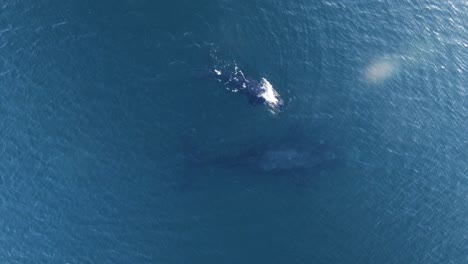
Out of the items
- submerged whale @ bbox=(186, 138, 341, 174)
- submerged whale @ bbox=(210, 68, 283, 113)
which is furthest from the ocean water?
submerged whale @ bbox=(210, 68, 283, 113)

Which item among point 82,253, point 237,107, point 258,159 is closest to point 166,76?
point 237,107

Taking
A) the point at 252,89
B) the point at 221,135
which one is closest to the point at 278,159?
the point at 221,135

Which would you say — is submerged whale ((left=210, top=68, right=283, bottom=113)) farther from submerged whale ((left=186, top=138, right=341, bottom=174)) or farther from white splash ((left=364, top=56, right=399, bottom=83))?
white splash ((left=364, top=56, right=399, bottom=83))

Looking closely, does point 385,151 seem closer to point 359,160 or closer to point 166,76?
point 359,160

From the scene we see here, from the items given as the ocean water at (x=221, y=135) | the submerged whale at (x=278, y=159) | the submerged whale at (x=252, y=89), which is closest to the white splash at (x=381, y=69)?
the ocean water at (x=221, y=135)

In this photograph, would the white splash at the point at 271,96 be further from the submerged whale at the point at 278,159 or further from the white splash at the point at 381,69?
the white splash at the point at 381,69

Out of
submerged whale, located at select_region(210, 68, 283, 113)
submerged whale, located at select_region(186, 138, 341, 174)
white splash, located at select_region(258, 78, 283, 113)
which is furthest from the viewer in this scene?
white splash, located at select_region(258, 78, 283, 113)
